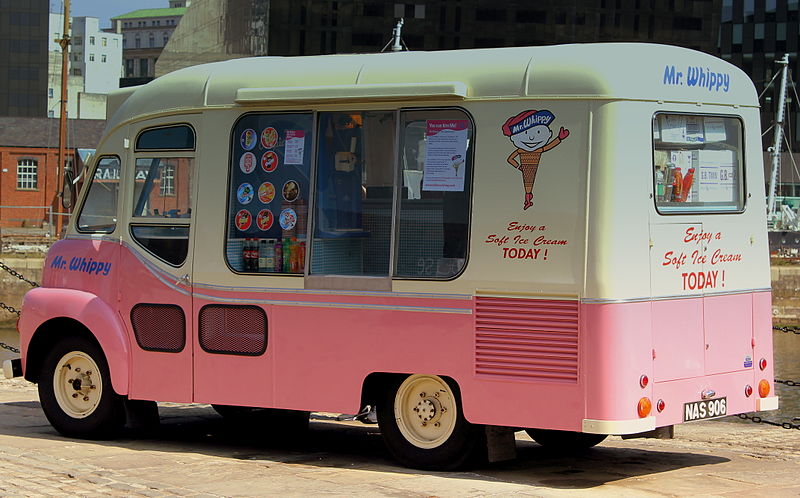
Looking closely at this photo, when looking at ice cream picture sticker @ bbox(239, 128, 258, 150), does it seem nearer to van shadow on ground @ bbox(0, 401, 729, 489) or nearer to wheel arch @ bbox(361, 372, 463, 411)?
wheel arch @ bbox(361, 372, 463, 411)

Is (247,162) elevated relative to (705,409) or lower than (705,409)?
elevated

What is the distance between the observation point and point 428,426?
9406mm

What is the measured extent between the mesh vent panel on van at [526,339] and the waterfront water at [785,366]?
309 inches

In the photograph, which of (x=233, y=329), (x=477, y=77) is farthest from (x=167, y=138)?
(x=477, y=77)

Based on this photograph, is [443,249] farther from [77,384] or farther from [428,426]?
[77,384]

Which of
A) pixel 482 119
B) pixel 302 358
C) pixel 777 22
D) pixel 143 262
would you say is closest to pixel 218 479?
pixel 302 358

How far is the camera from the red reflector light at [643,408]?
8.65 meters

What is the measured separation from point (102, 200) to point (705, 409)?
17.3ft

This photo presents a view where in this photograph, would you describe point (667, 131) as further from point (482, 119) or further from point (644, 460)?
point (644, 460)

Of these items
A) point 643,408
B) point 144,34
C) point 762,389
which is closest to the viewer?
point 643,408

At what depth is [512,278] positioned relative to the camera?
29.2 ft

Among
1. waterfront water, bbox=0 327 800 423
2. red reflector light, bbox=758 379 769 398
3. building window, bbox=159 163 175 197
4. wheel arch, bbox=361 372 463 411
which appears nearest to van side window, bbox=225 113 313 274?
building window, bbox=159 163 175 197

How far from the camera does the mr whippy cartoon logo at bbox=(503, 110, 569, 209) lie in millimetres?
8828

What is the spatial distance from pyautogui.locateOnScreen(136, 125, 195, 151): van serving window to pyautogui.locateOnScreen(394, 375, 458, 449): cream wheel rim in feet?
8.84
